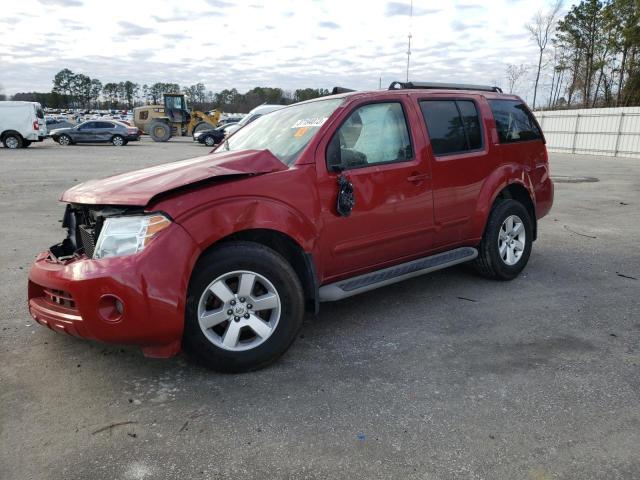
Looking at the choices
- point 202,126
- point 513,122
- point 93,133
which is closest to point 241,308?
point 513,122

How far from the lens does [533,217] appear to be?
17.2ft

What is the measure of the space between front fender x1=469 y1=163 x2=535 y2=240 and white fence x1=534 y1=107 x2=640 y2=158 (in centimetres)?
2280

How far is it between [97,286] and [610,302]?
4059 mm

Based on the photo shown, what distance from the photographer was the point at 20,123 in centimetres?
2384

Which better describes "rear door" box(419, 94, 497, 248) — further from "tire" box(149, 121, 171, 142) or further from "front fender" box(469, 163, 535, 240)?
"tire" box(149, 121, 171, 142)

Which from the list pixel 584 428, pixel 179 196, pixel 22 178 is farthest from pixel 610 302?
pixel 22 178

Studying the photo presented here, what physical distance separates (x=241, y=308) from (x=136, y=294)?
0.63m

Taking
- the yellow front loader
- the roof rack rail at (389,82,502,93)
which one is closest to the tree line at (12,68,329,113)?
the yellow front loader

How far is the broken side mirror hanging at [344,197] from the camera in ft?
11.7

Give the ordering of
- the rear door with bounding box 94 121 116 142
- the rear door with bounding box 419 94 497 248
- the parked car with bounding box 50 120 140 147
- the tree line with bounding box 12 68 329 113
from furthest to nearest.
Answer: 1. the tree line with bounding box 12 68 329 113
2. the rear door with bounding box 94 121 116 142
3. the parked car with bounding box 50 120 140 147
4. the rear door with bounding box 419 94 497 248

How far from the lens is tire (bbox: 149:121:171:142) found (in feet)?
112

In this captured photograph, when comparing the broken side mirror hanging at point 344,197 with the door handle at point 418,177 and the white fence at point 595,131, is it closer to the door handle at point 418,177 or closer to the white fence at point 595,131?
the door handle at point 418,177

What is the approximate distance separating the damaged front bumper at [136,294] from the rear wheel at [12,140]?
82.8ft

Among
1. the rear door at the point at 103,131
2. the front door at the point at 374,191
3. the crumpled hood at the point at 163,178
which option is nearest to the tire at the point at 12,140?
the rear door at the point at 103,131
